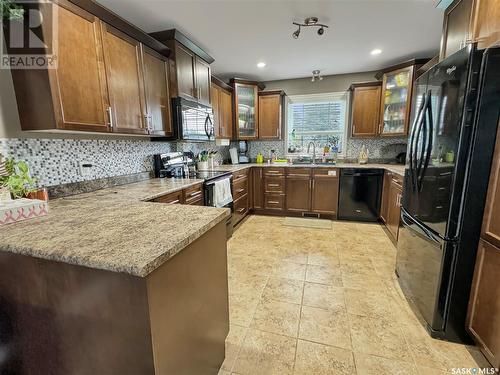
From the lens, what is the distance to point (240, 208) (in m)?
3.61

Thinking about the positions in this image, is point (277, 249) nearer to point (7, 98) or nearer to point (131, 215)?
point (131, 215)

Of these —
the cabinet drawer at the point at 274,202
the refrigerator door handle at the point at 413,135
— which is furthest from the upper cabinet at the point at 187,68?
the refrigerator door handle at the point at 413,135

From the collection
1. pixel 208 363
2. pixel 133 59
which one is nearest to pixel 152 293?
pixel 208 363

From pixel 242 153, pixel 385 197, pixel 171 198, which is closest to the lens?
pixel 171 198

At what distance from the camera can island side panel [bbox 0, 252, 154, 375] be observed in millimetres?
756

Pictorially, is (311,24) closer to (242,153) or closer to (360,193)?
(360,193)

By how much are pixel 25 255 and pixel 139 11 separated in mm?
2145

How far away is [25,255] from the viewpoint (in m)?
0.86

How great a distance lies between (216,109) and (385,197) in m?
2.86

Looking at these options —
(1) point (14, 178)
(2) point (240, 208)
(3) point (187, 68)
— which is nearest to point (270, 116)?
(2) point (240, 208)

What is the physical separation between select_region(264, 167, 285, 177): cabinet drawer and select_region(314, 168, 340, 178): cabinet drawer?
56cm

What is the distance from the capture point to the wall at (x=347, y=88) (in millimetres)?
3897

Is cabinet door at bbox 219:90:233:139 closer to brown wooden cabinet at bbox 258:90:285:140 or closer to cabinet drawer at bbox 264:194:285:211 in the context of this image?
brown wooden cabinet at bbox 258:90:285:140
